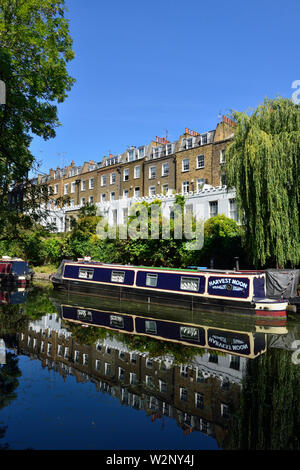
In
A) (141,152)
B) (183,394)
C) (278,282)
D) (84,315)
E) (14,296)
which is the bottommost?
(183,394)

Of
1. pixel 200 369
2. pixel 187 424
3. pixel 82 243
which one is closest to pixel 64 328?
pixel 200 369

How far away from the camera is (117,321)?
13.2 meters

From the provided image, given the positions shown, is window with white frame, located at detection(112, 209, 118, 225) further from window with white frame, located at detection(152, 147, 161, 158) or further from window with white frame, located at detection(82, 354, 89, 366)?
window with white frame, located at detection(82, 354, 89, 366)

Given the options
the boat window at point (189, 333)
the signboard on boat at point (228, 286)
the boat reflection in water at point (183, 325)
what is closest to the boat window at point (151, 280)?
the boat reflection in water at point (183, 325)

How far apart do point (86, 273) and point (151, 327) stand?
29.8 ft

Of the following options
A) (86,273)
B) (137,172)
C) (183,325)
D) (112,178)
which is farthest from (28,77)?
(112,178)

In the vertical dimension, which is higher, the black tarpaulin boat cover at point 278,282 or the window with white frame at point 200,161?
the window with white frame at point 200,161

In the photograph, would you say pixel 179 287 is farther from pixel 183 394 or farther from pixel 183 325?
pixel 183 394

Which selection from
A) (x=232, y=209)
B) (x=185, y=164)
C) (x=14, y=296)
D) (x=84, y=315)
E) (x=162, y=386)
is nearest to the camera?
(x=162, y=386)

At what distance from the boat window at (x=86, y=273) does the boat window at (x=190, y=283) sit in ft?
21.6

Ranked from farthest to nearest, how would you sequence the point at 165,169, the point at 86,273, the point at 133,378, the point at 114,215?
the point at 114,215 < the point at 165,169 < the point at 86,273 < the point at 133,378

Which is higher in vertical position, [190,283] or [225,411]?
[190,283]

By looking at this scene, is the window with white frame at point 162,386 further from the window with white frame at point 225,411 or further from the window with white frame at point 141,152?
the window with white frame at point 141,152

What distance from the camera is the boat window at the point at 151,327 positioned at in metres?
11.6
